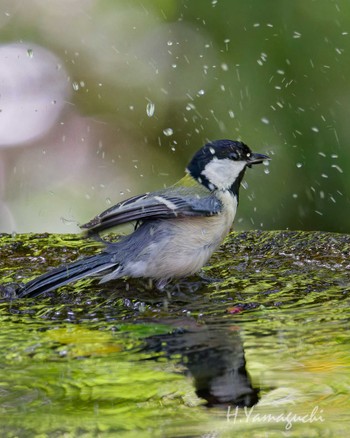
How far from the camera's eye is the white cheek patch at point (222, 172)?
3.49m

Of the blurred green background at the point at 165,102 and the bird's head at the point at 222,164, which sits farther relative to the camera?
the blurred green background at the point at 165,102

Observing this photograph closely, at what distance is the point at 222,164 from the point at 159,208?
0.44m

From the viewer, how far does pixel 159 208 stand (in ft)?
10.5

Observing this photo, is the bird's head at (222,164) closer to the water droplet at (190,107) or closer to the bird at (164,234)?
the bird at (164,234)

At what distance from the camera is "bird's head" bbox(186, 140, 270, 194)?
3500 millimetres

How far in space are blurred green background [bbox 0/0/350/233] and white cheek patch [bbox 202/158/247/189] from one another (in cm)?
138

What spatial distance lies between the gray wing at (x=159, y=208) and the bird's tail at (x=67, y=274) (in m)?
0.15

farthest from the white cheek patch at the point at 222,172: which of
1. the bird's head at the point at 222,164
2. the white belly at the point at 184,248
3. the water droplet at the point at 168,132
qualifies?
the water droplet at the point at 168,132

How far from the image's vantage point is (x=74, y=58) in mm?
5574

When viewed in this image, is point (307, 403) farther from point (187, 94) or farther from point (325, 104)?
point (187, 94)

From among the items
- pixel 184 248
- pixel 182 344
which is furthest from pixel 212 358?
pixel 184 248

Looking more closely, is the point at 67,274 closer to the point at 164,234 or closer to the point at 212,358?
the point at 164,234

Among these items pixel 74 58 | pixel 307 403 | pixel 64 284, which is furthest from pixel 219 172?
pixel 74 58

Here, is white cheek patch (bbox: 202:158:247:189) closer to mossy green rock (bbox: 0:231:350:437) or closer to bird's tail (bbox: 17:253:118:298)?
mossy green rock (bbox: 0:231:350:437)
